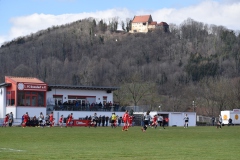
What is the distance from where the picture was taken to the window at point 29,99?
251ft

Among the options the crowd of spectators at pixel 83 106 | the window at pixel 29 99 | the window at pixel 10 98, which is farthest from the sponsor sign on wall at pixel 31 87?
the crowd of spectators at pixel 83 106

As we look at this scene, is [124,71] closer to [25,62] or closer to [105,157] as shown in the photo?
[25,62]

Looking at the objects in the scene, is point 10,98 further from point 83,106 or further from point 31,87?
point 83,106

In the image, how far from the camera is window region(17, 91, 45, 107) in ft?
251

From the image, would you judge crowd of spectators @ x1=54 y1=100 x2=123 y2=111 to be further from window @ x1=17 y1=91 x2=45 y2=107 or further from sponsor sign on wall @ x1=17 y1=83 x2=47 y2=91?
sponsor sign on wall @ x1=17 y1=83 x2=47 y2=91

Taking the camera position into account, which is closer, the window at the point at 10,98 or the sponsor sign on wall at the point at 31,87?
the sponsor sign on wall at the point at 31,87

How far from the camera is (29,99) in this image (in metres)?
77.3

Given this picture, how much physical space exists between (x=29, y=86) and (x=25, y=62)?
117 metres

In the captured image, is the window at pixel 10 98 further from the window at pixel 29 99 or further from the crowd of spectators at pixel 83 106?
the crowd of spectators at pixel 83 106

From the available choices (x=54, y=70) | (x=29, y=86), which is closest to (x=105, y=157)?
(x=29, y=86)

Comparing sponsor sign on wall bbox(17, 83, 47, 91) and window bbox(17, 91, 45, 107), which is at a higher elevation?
sponsor sign on wall bbox(17, 83, 47, 91)

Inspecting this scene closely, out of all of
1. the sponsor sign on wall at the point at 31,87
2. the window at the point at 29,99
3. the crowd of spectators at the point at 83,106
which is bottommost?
the crowd of spectators at the point at 83,106

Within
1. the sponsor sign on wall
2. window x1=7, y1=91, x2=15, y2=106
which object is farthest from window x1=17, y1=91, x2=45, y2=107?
window x1=7, y1=91, x2=15, y2=106

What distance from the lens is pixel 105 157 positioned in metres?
18.6
